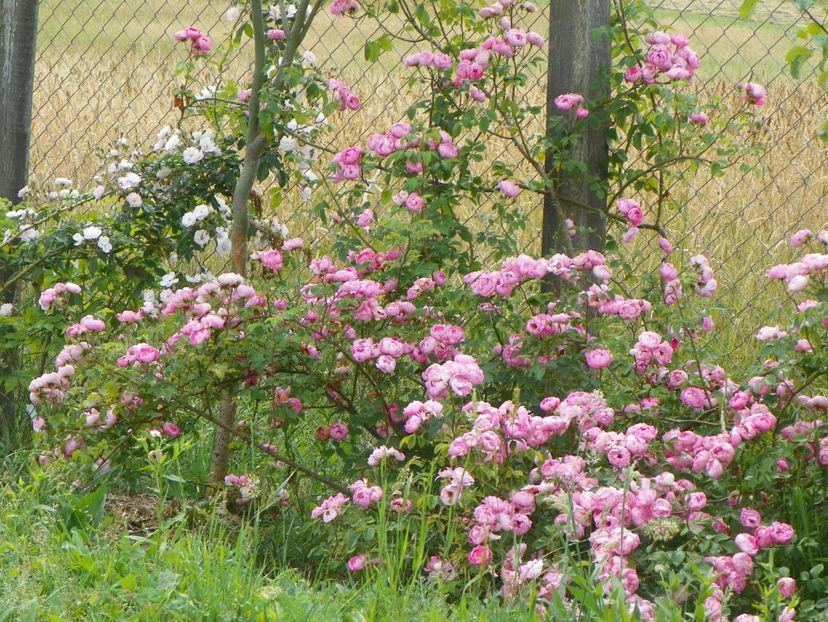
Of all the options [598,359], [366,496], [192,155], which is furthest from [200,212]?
[598,359]

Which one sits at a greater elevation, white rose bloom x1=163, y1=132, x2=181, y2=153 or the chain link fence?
the chain link fence

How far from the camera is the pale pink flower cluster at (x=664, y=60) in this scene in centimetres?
346

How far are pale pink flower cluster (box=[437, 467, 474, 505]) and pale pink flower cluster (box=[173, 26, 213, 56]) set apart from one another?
5.94 ft

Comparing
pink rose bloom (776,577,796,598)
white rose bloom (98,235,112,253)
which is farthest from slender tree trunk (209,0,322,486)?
pink rose bloom (776,577,796,598)

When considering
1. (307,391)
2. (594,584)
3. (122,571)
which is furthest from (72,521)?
(594,584)

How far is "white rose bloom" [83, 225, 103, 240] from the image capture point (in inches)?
145

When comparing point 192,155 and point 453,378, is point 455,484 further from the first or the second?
point 192,155

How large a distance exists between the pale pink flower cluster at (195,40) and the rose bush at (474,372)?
0.07 feet

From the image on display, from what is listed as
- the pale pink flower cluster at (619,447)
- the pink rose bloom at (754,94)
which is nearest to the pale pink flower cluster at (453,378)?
the pale pink flower cluster at (619,447)

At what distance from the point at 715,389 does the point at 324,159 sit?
142 inches

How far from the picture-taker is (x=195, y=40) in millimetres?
3779

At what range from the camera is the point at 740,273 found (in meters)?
5.52

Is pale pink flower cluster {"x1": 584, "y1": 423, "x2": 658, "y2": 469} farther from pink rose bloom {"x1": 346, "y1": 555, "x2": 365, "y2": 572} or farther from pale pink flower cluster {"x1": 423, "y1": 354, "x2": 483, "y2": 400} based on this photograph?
pink rose bloom {"x1": 346, "y1": 555, "x2": 365, "y2": 572}

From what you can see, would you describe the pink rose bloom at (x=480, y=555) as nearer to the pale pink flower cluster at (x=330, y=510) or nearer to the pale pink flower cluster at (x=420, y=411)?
the pale pink flower cluster at (x=420, y=411)
